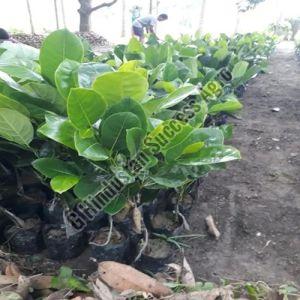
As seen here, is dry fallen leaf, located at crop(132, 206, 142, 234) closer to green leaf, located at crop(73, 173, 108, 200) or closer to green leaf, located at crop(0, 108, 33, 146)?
green leaf, located at crop(73, 173, 108, 200)

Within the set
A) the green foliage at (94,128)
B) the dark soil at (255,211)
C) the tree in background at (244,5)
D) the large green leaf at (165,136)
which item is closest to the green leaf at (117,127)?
the green foliage at (94,128)

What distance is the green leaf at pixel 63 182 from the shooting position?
1.01m

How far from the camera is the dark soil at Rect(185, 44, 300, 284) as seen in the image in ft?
5.45

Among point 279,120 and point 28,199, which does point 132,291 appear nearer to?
point 28,199

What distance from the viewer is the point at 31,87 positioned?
111 centimetres

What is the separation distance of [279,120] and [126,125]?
11.2 ft

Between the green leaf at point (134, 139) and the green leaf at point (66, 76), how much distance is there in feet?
0.87

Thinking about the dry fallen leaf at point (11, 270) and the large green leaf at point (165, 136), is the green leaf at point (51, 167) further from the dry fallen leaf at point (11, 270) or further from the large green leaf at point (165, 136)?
the dry fallen leaf at point (11, 270)

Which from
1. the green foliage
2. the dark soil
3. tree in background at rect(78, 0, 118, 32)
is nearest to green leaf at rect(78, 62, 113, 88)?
the green foliage

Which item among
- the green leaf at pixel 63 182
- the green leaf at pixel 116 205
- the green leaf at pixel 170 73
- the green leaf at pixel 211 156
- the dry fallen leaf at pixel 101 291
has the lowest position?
the dry fallen leaf at pixel 101 291

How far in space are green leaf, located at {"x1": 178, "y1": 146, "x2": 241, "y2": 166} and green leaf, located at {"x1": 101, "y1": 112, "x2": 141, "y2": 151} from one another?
23 cm

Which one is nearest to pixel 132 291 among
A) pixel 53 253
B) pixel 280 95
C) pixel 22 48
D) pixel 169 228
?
pixel 53 253

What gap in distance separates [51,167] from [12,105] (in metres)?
0.24

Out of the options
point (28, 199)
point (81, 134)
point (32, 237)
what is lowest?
point (32, 237)
